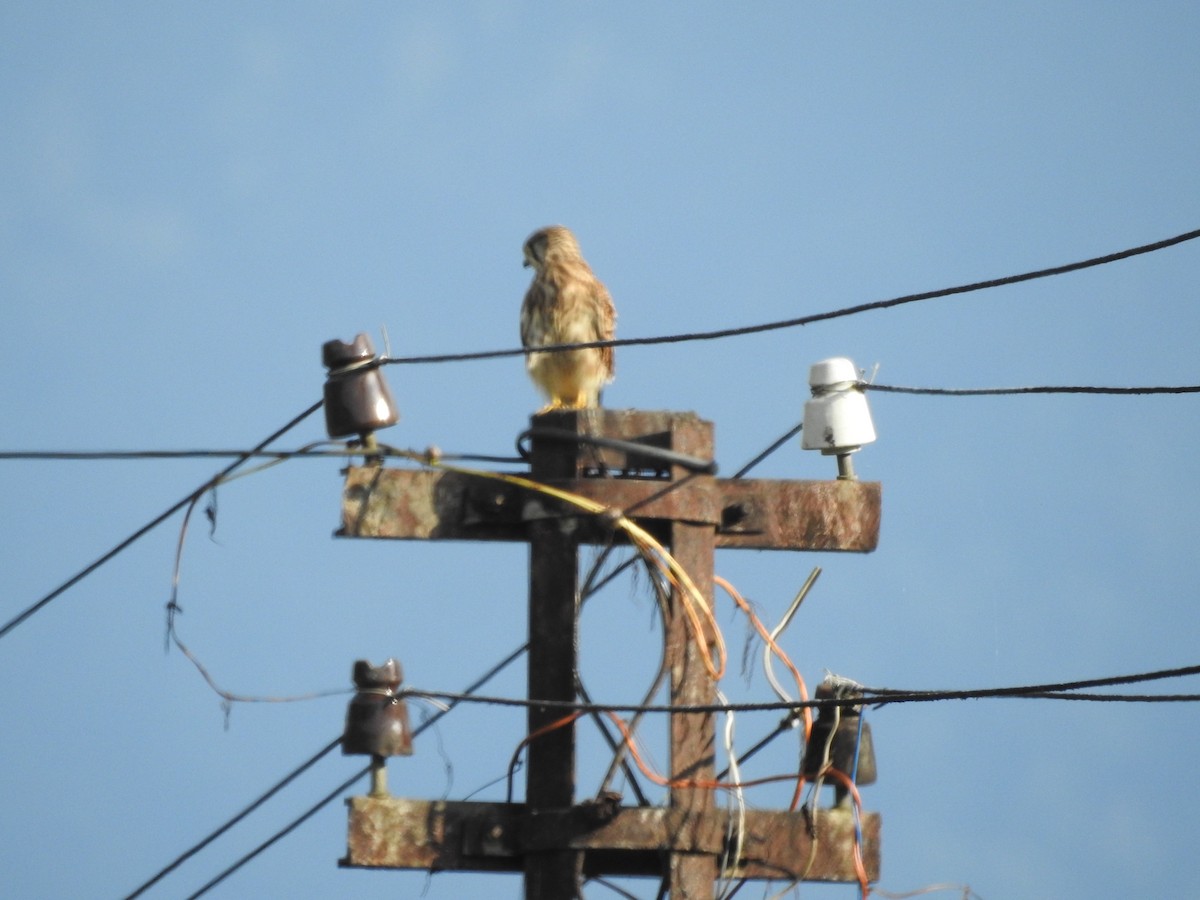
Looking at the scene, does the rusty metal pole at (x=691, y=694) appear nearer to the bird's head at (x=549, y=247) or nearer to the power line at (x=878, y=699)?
the power line at (x=878, y=699)

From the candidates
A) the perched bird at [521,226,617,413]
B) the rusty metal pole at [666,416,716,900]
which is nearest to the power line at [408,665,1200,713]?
the rusty metal pole at [666,416,716,900]

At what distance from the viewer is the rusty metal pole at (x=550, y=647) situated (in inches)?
276

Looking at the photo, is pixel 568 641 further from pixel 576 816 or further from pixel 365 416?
pixel 365 416

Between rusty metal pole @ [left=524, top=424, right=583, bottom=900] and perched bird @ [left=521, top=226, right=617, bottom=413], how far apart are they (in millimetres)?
3597

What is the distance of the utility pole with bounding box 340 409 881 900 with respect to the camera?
6879mm

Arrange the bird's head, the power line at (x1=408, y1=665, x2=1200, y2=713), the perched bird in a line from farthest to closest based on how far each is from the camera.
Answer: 1. the bird's head
2. the perched bird
3. the power line at (x1=408, y1=665, x2=1200, y2=713)

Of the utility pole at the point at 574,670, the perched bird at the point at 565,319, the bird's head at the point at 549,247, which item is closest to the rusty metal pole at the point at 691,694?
the utility pole at the point at 574,670

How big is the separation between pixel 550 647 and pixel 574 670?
0.12 m

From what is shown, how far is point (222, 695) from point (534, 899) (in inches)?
53.0

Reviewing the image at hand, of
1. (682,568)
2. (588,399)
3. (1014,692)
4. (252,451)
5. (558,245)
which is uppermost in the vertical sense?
(558,245)

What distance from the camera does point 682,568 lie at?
23.4ft

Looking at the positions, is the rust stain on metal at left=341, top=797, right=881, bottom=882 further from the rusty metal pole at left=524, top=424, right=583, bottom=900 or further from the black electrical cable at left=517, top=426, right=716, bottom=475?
the black electrical cable at left=517, top=426, right=716, bottom=475

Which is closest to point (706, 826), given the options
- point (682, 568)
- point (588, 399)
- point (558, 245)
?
point (682, 568)

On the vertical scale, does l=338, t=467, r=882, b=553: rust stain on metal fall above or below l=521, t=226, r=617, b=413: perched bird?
below
